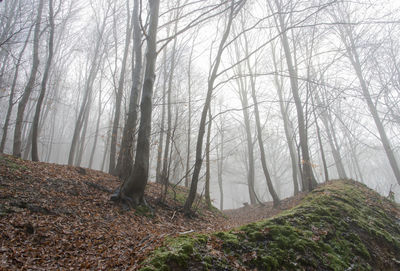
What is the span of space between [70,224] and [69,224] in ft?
0.05

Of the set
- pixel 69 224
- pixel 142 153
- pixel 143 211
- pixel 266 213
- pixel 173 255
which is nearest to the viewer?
pixel 173 255

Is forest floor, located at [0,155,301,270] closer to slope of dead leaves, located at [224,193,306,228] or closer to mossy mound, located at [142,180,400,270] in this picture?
mossy mound, located at [142,180,400,270]

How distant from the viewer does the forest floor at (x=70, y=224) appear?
2.65 metres

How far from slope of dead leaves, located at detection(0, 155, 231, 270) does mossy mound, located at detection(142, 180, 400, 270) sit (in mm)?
469

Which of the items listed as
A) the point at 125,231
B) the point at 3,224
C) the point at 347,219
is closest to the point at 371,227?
the point at 347,219

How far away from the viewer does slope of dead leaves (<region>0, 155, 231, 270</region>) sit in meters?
2.64

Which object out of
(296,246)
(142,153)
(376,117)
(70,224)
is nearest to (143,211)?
(142,153)

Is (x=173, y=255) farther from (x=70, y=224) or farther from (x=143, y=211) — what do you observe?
(x=143, y=211)

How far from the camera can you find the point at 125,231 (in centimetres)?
389

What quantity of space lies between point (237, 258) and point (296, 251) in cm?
76

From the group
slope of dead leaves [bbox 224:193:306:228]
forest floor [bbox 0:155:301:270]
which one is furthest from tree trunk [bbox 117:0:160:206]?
slope of dead leaves [bbox 224:193:306:228]

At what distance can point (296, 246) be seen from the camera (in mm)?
2502

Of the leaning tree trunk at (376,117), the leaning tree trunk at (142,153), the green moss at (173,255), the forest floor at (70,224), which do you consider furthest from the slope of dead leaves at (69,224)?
the leaning tree trunk at (376,117)

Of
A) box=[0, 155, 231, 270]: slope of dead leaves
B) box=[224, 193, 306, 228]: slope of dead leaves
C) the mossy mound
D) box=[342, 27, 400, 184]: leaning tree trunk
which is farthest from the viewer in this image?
box=[342, 27, 400, 184]: leaning tree trunk
